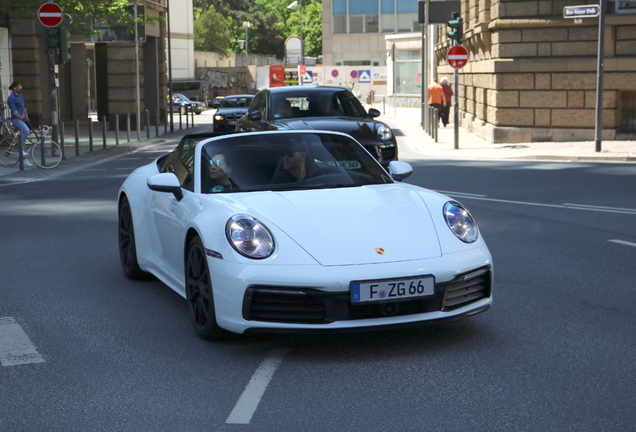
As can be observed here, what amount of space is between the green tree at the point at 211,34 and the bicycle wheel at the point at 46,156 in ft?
256

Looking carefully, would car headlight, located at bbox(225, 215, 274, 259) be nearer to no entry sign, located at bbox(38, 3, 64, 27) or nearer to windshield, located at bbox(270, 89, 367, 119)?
windshield, located at bbox(270, 89, 367, 119)

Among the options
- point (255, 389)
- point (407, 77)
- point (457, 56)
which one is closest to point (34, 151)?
point (457, 56)

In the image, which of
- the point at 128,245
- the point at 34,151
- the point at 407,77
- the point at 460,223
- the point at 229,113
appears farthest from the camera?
the point at 407,77

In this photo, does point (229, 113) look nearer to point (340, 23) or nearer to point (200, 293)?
point (200, 293)

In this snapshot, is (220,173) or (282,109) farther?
(282,109)

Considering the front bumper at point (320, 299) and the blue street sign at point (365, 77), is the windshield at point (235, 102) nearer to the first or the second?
the blue street sign at point (365, 77)

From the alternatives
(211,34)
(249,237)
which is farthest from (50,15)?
(211,34)

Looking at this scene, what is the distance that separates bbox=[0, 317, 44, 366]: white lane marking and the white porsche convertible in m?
0.97

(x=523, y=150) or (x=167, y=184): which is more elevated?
(x=167, y=184)

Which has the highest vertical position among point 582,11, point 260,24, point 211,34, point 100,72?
point 260,24

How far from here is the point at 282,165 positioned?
261 inches

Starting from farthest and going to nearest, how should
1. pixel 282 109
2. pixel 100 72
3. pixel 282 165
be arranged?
pixel 100 72, pixel 282 109, pixel 282 165

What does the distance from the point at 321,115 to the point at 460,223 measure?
10381 mm

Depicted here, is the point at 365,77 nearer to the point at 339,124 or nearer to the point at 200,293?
the point at 339,124
